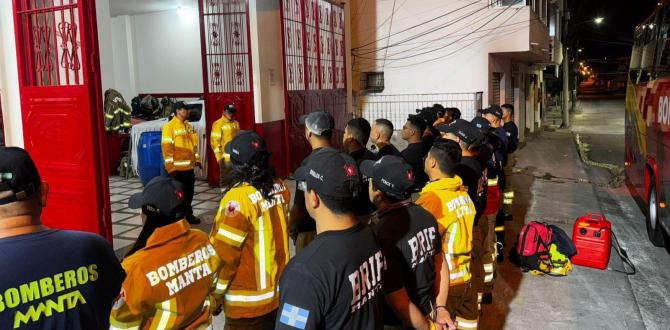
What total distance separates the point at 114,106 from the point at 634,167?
10.9m

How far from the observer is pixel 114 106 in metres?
12.9

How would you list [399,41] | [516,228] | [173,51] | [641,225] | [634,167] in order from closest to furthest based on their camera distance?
[516,228]
[641,225]
[634,167]
[399,41]
[173,51]

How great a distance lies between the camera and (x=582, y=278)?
625 cm

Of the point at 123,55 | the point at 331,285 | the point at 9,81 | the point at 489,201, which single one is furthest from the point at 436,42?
the point at 331,285

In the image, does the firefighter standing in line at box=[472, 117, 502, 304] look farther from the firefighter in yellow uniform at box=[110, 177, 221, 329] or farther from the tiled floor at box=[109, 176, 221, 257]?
the tiled floor at box=[109, 176, 221, 257]

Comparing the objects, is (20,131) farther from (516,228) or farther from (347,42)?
(347,42)

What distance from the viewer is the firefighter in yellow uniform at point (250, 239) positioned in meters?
3.04

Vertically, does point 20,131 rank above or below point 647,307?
above

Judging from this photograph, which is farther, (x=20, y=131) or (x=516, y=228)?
(x=516, y=228)

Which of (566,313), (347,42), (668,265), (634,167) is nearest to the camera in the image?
(566,313)

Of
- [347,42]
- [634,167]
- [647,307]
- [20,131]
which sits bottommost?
[647,307]

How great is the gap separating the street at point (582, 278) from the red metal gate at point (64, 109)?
371cm

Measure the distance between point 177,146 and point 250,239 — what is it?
4974 mm

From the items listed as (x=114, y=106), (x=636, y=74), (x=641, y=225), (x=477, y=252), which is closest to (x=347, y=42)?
(x=114, y=106)
